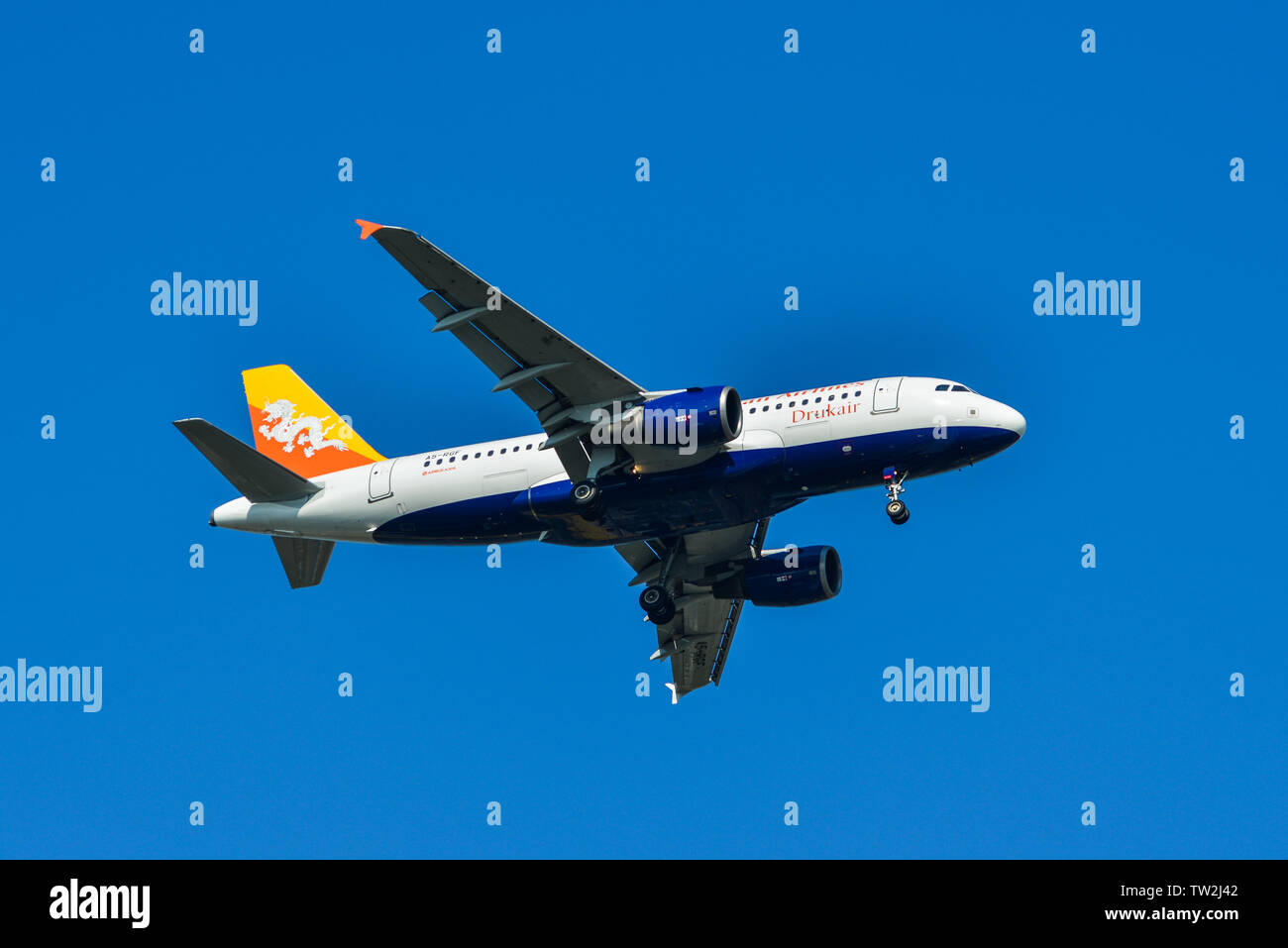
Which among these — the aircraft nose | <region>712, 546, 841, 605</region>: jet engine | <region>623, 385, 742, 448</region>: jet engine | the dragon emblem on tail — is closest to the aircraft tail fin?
the dragon emblem on tail

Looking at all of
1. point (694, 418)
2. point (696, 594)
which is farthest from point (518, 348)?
point (696, 594)

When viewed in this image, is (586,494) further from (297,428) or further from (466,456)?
(297,428)

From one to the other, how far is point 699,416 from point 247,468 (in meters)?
17.1

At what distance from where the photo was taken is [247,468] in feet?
187

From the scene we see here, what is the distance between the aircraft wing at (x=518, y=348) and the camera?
48.5 metres

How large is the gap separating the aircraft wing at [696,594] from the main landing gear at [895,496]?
8525mm

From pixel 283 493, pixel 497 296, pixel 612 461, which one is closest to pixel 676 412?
pixel 612 461

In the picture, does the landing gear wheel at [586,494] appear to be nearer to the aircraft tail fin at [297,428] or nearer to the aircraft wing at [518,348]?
the aircraft wing at [518,348]

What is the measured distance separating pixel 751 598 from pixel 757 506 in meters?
7.77

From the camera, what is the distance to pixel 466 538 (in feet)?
186

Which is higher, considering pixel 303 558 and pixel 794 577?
pixel 303 558

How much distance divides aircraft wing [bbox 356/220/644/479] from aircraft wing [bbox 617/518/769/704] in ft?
26.8

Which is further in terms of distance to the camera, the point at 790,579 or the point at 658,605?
the point at 790,579

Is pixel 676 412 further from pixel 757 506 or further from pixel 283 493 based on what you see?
pixel 283 493
